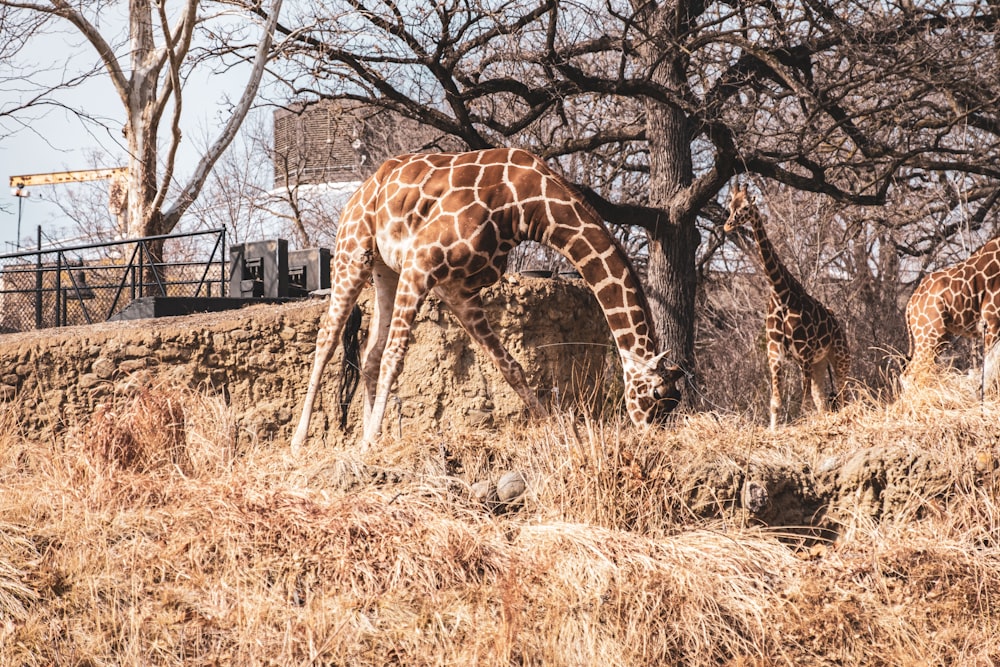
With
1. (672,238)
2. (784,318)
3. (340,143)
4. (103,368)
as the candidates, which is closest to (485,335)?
(784,318)

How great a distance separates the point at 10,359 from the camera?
33.0 ft

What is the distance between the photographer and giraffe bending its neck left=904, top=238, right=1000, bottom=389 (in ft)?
31.8

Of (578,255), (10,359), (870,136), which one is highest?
(870,136)

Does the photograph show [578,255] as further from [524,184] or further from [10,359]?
[10,359]

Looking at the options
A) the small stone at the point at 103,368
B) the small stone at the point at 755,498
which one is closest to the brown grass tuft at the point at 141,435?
the small stone at the point at 103,368

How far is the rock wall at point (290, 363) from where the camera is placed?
30.7 feet

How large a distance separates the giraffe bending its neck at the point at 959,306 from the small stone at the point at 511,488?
453cm

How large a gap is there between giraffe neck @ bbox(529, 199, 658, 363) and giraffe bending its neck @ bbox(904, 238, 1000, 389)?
3619mm

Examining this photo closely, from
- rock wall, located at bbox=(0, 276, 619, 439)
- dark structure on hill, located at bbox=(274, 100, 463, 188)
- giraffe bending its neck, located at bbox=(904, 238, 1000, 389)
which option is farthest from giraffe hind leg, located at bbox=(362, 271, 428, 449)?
dark structure on hill, located at bbox=(274, 100, 463, 188)

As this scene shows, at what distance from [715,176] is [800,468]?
5.62 metres

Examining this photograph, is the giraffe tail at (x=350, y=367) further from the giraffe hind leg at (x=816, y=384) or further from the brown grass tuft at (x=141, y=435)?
the giraffe hind leg at (x=816, y=384)

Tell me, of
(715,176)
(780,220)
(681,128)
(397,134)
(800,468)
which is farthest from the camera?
(397,134)

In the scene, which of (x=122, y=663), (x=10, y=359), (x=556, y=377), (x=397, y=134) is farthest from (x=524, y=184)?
(x=397, y=134)

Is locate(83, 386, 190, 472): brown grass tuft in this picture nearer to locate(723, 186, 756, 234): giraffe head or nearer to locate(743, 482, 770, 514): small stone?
locate(743, 482, 770, 514): small stone
